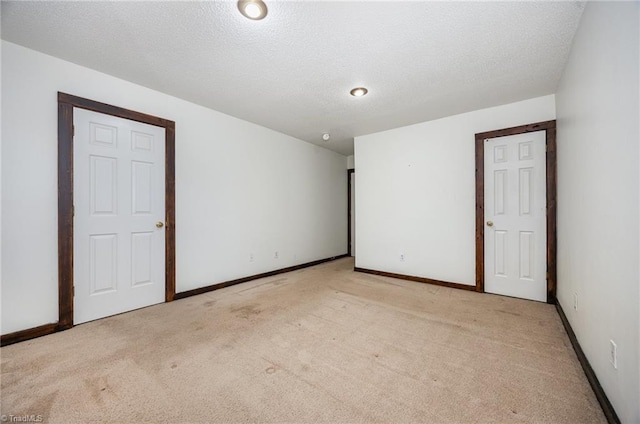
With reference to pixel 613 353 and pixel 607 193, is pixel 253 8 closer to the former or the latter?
pixel 607 193

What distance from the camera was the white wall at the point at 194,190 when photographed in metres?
2.14

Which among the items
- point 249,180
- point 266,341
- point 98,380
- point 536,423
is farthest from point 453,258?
point 98,380

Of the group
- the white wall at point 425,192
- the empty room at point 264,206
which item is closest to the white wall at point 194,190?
the empty room at point 264,206

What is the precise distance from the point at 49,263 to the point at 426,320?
351 cm

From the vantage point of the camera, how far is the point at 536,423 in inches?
51.0

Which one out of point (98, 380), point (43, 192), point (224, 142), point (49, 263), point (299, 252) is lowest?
point (98, 380)

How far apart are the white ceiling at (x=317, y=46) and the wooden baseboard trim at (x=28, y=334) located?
7.78ft

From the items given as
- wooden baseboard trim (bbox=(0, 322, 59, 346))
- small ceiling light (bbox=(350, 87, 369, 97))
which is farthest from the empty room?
small ceiling light (bbox=(350, 87, 369, 97))

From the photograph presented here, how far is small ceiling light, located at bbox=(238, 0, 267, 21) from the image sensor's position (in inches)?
65.0

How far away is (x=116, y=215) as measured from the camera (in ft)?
8.82

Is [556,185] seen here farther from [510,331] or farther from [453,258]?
[510,331]

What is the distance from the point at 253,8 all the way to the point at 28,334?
3117 millimetres

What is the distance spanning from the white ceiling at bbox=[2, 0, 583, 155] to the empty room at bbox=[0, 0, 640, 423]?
0.02 m

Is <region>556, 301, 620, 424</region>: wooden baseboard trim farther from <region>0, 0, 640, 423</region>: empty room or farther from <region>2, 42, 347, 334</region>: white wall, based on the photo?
<region>2, 42, 347, 334</region>: white wall
